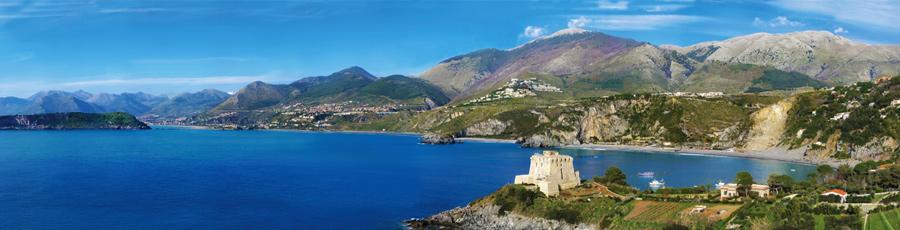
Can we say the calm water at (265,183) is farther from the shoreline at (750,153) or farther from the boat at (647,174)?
the shoreline at (750,153)

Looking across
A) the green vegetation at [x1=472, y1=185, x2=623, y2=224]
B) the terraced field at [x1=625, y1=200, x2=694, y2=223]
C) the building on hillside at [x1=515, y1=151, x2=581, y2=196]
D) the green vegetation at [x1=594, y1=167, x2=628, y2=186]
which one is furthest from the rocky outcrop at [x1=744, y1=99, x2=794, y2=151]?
the green vegetation at [x1=472, y1=185, x2=623, y2=224]

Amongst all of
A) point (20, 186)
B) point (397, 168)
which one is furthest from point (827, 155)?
point (20, 186)

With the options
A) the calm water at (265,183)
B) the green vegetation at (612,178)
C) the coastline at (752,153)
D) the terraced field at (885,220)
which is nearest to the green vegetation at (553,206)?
the calm water at (265,183)

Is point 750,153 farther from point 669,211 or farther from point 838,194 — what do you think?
point 669,211

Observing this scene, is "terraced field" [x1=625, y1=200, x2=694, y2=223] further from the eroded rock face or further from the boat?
the eroded rock face

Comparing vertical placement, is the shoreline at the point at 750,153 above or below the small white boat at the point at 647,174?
above

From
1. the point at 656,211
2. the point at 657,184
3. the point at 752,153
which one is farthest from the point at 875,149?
the point at 656,211
